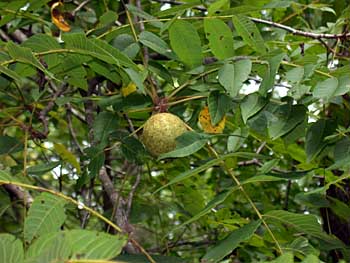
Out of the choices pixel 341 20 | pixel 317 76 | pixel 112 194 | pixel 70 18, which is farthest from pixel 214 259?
pixel 70 18

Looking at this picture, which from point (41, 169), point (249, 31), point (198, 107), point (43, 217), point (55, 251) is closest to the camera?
point (55, 251)

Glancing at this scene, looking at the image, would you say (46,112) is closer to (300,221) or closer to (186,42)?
(186,42)

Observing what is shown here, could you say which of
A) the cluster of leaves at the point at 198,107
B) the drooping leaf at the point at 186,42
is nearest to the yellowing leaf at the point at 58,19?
the cluster of leaves at the point at 198,107

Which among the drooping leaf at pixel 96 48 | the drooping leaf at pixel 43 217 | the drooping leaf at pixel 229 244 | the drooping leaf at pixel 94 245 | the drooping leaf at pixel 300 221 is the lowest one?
the drooping leaf at pixel 300 221

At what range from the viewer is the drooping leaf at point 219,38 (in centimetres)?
168

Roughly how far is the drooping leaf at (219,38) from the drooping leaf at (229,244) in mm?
484

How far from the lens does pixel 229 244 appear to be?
4.54 ft

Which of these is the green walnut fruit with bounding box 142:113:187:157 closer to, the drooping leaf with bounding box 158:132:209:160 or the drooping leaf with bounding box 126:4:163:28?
the drooping leaf with bounding box 158:132:209:160

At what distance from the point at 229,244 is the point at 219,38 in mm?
568

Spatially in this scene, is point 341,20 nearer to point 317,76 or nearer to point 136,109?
point 317,76

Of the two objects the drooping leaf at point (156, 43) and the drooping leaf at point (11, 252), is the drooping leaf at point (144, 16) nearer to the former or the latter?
the drooping leaf at point (156, 43)

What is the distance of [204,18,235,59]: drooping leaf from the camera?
5.50 ft

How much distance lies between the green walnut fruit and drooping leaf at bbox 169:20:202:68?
0.17 metres

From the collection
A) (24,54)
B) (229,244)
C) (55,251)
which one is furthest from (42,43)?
(55,251)
